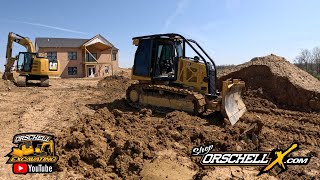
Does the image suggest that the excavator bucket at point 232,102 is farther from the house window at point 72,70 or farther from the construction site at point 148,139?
the house window at point 72,70

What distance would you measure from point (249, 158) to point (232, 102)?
9.87ft

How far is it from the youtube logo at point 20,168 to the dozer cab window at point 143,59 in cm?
550

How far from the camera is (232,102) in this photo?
8984mm

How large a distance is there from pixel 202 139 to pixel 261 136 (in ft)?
5.42

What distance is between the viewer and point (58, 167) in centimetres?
549

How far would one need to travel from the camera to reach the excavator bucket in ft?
27.3

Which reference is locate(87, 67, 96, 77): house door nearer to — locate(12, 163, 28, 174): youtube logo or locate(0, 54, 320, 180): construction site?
locate(0, 54, 320, 180): construction site

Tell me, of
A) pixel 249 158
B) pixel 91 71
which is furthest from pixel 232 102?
pixel 91 71

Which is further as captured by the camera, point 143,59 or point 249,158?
point 143,59

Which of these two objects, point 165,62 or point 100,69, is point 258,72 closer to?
point 165,62

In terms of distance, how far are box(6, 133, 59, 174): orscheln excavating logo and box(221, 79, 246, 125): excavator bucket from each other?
4783mm

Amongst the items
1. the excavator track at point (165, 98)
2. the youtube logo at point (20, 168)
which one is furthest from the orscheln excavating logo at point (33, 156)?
the excavator track at point (165, 98)

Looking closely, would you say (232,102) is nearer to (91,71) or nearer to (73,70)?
(73,70)

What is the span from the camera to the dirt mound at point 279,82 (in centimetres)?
1244
